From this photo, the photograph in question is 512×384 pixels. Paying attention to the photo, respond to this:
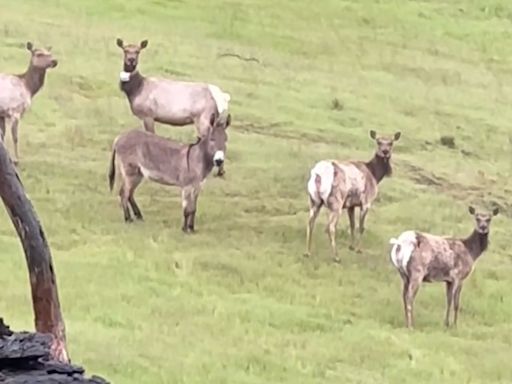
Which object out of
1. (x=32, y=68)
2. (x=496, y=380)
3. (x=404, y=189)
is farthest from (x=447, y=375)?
(x=32, y=68)

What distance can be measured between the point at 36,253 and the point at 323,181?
12.0 m

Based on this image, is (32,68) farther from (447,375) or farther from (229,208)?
(447,375)

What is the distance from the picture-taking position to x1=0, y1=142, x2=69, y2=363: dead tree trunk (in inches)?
208

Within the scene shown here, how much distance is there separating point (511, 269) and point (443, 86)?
11.4 meters

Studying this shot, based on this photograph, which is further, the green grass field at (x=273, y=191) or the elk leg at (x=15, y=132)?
the elk leg at (x=15, y=132)

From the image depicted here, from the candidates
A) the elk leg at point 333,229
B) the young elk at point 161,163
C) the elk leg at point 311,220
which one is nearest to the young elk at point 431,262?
the elk leg at point 333,229

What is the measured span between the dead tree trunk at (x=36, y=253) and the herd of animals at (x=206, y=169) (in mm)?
10022

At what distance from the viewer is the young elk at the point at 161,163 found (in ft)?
58.4

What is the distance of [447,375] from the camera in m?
13.4

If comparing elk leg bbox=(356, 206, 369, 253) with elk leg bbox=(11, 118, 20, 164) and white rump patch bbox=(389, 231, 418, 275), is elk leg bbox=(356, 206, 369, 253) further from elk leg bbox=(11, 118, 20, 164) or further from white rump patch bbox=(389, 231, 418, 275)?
elk leg bbox=(11, 118, 20, 164)

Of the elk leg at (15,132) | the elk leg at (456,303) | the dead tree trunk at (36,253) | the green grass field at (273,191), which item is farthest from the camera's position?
the elk leg at (15,132)

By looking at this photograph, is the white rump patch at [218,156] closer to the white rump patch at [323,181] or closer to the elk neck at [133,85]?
the white rump patch at [323,181]

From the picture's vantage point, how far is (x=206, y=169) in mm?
18031

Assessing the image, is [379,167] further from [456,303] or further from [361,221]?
[456,303]
